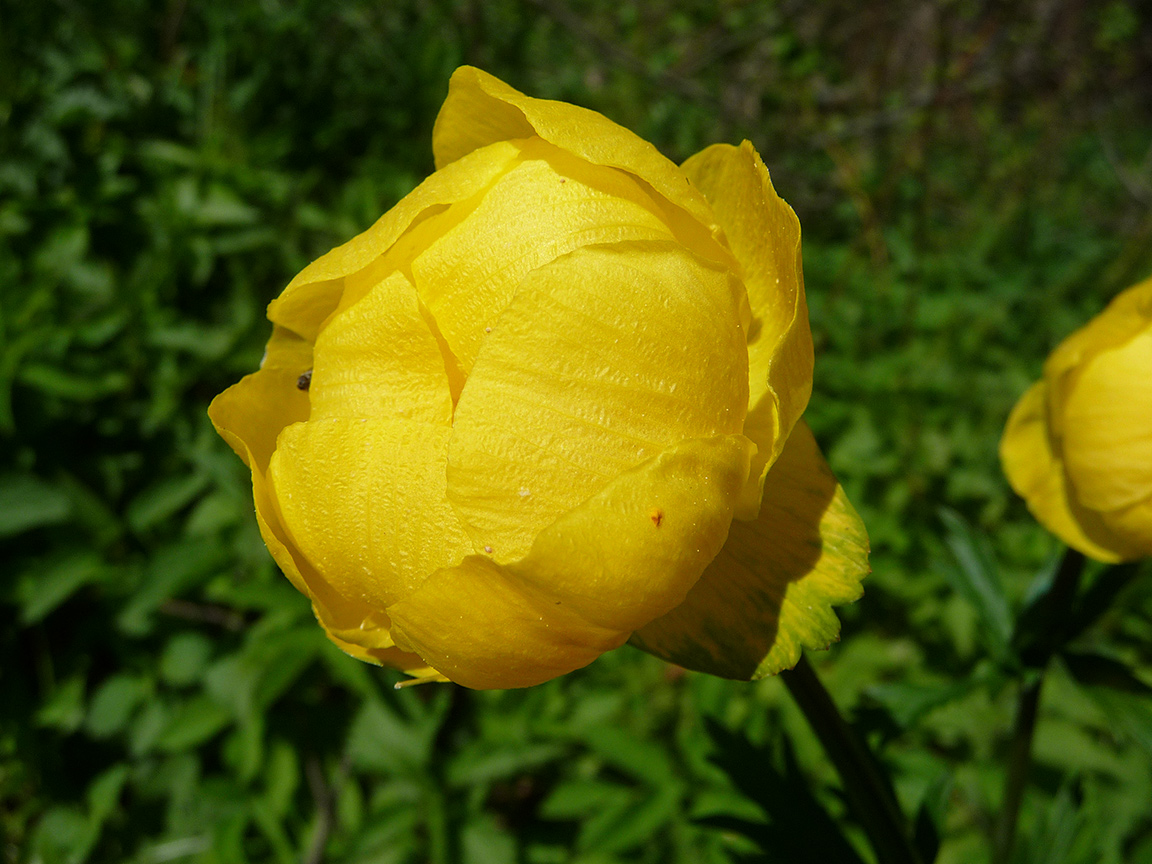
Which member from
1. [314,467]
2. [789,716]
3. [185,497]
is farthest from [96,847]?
[314,467]

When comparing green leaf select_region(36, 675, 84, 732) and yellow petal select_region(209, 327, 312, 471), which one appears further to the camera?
green leaf select_region(36, 675, 84, 732)

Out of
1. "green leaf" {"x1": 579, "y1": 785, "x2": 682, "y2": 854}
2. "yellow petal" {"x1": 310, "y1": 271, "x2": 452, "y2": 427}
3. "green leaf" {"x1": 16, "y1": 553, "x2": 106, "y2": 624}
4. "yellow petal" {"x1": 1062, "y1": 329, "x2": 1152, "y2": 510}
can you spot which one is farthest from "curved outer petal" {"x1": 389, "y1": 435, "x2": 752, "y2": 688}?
"green leaf" {"x1": 16, "y1": 553, "x2": 106, "y2": 624}

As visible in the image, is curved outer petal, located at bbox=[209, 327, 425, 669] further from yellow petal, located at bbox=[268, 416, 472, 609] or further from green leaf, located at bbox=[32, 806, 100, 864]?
green leaf, located at bbox=[32, 806, 100, 864]

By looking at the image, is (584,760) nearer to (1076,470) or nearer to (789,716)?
(789,716)

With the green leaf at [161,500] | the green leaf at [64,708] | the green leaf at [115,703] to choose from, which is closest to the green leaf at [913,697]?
the green leaf at [161,500]

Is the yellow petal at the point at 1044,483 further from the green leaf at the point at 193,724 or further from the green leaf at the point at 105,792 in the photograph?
the green leaf at the point at 105,792

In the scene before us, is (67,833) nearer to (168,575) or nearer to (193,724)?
(193,724)

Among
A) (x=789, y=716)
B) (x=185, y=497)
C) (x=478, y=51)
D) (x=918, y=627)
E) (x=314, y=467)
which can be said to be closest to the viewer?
(x=314, y=467)
